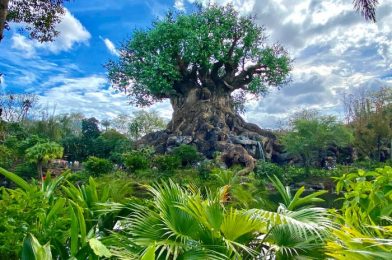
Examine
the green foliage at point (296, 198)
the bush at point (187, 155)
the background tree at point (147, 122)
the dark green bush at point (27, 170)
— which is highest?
the background tree at point (147, 122)

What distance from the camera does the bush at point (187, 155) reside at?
2397cm

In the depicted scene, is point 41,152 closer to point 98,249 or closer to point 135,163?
point 135,163

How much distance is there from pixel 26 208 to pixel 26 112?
37.2 metres

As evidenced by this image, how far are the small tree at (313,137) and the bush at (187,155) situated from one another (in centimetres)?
863

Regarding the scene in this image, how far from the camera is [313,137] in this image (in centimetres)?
2969

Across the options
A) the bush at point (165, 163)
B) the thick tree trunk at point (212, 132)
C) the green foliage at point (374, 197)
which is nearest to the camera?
the green foliage at point (374, 197)

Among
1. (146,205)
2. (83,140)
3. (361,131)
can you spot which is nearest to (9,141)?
(83,140)

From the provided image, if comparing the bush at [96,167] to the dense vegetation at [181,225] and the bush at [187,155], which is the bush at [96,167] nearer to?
the bush at [187,155]

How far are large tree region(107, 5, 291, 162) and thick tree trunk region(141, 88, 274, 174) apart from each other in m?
0.07

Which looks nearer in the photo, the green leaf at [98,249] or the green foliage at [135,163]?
the green leaf at [98,249]

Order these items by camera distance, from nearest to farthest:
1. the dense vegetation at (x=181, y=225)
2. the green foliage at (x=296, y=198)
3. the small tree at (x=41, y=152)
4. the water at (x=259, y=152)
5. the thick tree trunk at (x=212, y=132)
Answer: the dense vegetation at (x=181, y=225) < the green foliage at (x=296, y=198) < the small tree at (x=41, y=152) < the thick tree trunk at (x=212, y=132) < the water at (x=259, y=152)

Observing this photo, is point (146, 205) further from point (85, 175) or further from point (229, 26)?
point (229, 26)

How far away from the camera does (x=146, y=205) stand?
343 centimetres

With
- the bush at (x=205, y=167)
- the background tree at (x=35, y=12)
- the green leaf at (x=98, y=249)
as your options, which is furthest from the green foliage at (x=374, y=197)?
the bush at (x=205, y=167)
